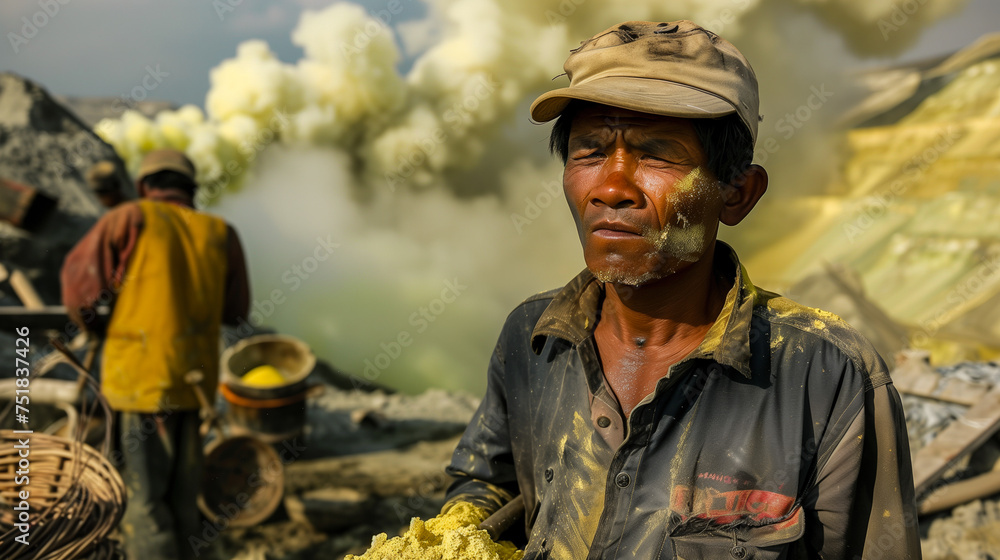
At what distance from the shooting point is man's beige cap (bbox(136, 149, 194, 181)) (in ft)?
13.8

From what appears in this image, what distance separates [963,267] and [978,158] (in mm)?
1046

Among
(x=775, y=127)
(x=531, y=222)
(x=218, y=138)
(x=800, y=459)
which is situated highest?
(x=800, y=459)

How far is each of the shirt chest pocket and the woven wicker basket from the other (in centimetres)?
183

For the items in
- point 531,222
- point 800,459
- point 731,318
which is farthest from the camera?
point 531,222

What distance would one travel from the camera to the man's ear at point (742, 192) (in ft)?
5.03

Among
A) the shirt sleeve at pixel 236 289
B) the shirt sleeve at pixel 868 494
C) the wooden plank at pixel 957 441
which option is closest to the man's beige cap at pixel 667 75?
the shirt sleeve at pixel 868 494

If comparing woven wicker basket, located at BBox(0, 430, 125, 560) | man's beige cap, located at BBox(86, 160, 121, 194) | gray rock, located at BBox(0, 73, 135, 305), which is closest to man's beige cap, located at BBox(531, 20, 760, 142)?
woven wicker basket, located at BBox(0, 430, 125, 560)

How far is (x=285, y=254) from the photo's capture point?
667 centimetres

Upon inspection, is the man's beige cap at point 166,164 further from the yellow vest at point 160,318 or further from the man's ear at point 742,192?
the man's ear at point 742,192

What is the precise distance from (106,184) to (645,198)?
16.5 feet

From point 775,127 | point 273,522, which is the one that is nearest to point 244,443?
point 273,522

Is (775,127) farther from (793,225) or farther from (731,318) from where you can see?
(731,318)

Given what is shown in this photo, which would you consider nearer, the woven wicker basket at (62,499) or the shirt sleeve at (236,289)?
the woven wicker basket at (62,499)

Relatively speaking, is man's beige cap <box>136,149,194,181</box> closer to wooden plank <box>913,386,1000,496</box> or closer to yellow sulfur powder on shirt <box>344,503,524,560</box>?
yellow sulfur powder on shirt <box>344,503,524,560</box>
